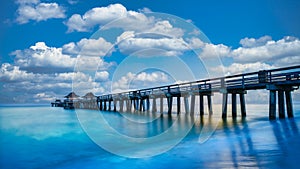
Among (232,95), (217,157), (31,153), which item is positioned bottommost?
(31,153)

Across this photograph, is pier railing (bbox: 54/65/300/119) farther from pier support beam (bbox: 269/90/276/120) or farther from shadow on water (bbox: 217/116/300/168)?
shadow on water (bbox: 217/116/300/168)

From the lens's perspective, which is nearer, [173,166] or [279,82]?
[173,166]

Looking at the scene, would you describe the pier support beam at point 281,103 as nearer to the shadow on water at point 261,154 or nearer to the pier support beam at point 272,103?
the pier support beam at point 272,103

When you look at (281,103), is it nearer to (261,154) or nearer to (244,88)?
(244,88)

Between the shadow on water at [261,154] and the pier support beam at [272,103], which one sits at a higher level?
the pier support beam at [272,103]

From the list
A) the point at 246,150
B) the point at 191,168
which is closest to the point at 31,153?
the point at 191,168

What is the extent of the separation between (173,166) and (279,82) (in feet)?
32.7

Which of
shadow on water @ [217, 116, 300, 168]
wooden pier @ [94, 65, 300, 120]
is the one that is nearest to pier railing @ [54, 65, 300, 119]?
wooden pier @ [94, 65, 300, 120]

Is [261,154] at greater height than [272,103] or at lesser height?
lesser

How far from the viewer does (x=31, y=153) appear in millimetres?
10391

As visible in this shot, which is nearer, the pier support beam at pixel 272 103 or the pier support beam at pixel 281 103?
the pier support beam at pixel 272 103

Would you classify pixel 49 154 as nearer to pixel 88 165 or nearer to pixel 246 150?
pixel 88 165

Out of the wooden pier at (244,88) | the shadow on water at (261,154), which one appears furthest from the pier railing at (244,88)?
the shadow on water at (261,154)

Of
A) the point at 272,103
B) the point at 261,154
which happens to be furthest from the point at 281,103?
the point at 261,154
